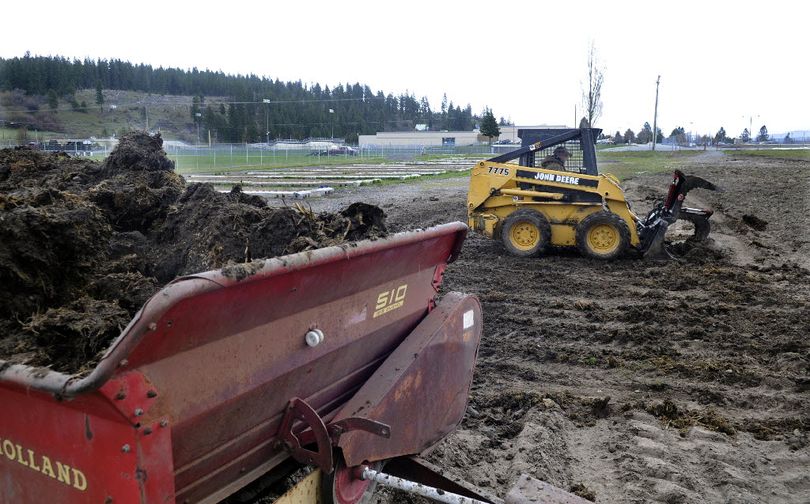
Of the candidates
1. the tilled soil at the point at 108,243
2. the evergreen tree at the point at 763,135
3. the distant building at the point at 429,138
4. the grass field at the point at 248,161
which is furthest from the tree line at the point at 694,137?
the tilled soil at the point at 108,243

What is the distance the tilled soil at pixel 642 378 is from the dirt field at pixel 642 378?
0.04ft

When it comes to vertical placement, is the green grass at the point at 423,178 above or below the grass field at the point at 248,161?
below

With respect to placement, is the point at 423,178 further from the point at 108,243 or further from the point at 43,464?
the point at 43,464

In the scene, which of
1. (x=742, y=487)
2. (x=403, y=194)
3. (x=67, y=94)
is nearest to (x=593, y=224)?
(x=742, y=487)

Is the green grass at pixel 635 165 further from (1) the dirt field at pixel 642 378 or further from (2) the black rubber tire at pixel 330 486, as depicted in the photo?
(2) the black rubber tire at pixel 330 486

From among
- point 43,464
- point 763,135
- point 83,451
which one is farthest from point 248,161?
point 763,135

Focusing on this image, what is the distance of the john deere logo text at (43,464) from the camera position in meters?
2.05

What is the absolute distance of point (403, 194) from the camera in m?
20.0

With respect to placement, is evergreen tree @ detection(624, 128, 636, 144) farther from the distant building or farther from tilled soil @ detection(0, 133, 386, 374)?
tilled soil @ detection(0, 133, 386, 374)

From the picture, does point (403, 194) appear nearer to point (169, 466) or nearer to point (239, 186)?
point (239, 186)

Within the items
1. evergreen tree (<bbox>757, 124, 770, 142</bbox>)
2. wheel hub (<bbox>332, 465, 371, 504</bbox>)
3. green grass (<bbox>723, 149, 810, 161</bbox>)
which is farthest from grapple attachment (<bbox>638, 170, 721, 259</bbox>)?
evergreen tree (<bbox>757, 124, 770, 142</bbox>)

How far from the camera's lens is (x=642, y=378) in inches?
218

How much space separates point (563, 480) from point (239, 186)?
2.72 metres

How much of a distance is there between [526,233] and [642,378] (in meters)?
5.05
